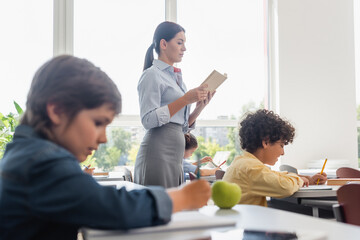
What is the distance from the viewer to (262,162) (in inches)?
94.7

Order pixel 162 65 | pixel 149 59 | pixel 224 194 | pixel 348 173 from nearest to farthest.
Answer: pixel 224 194 → pixel 162 65 → pixel 149 59 → pixel 348 173

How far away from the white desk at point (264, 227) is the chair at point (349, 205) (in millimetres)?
522

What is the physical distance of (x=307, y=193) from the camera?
203cm

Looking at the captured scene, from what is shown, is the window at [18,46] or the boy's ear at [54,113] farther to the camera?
Answer: the window at [18,46]

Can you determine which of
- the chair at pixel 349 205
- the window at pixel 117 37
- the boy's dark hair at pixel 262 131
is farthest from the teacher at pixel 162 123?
the window at pixel 117 37

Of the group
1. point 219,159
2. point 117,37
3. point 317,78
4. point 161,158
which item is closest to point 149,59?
point 161,158

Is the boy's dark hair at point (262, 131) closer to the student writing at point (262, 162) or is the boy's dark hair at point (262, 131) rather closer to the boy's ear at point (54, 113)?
the student writing at point (262, 162)

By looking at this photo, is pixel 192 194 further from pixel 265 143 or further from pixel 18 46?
pixel 18 46

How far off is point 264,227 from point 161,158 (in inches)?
57.7

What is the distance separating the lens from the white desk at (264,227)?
2.50 ft

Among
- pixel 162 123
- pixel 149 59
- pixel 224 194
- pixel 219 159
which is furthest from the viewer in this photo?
pixel 219 159

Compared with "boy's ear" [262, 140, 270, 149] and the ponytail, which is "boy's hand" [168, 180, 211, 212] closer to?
"boy's ear" [262, 140, 270, 149]

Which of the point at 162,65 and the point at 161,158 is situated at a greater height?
the point at 162,65

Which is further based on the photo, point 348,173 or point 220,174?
point 348,173
